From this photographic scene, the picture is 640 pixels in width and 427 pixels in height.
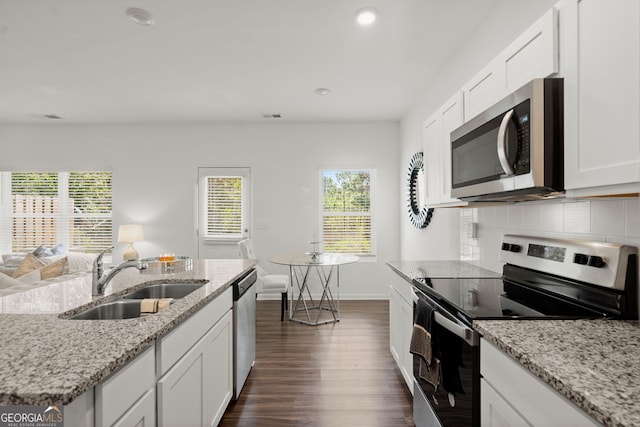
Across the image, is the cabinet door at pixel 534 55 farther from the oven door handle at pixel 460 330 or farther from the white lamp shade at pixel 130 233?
the white lamp shade at pixel 130 233

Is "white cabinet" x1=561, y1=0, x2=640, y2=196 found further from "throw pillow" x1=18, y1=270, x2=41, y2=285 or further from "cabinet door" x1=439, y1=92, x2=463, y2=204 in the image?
"throw pillow" x1=18, y1=270, x2=41, y2=285

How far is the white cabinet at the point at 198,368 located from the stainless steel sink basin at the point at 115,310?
0.36 metres

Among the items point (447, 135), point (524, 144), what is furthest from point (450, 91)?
point (524, 144)

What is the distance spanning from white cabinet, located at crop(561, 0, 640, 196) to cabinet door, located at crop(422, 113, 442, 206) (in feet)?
4.08

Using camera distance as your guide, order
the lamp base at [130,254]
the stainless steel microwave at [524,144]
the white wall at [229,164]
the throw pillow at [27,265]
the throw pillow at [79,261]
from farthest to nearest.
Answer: the white wall at [229,164], the lamp base at [130,254], the throw pillow at [79,261], the throw pillow at [27,265], the stainless steel microwave at [524,144]

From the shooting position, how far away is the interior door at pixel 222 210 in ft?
16.5

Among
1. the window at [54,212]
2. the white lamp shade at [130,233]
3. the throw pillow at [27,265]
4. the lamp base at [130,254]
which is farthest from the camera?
the window at [54,212]

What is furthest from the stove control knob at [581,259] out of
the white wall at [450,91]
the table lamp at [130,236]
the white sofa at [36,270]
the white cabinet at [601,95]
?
the table lamp at [130,236]

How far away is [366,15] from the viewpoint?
2.33 meters

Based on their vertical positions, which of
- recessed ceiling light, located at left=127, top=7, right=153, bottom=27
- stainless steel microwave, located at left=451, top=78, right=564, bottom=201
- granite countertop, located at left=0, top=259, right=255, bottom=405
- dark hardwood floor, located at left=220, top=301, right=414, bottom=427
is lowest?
dark hardwood floor, located at left=220, top=301, right=414, bottom=427

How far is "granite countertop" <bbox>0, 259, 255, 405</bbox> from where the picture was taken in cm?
77

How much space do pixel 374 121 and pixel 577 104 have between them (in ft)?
13.1

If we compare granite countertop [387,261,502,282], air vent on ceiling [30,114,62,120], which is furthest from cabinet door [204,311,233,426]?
air vent on ceiling [30,114,62,120]

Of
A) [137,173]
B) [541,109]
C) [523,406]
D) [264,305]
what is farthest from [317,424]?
[137,173]
